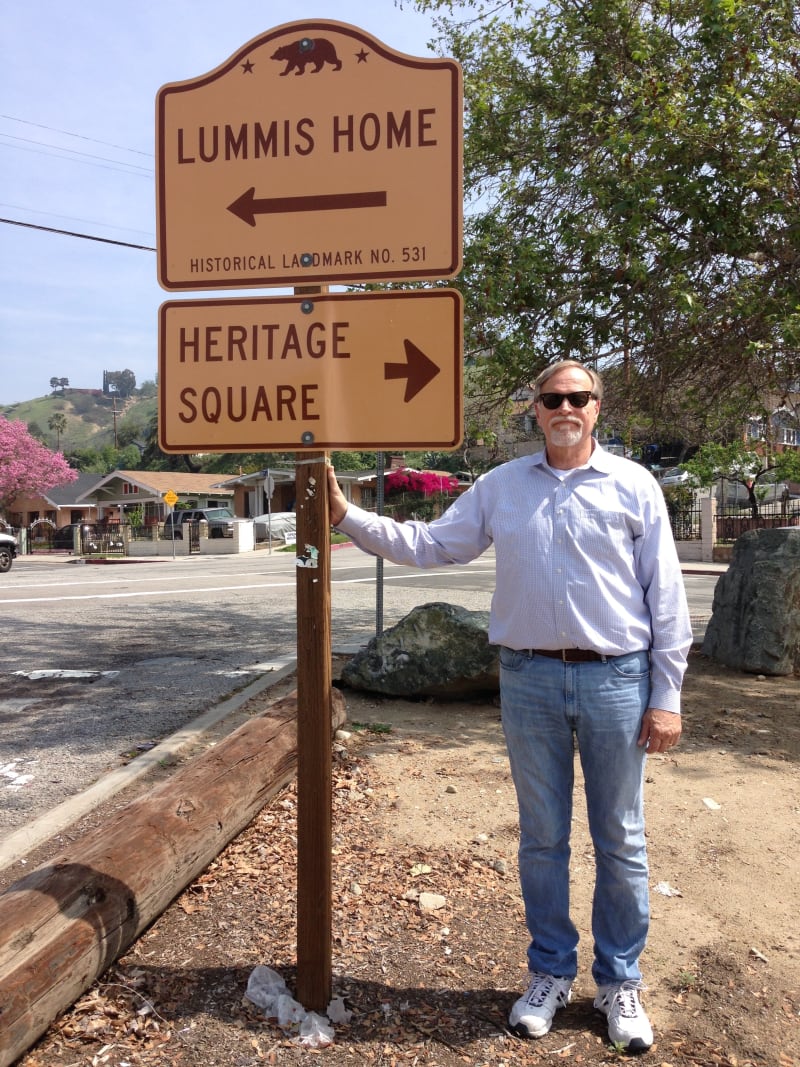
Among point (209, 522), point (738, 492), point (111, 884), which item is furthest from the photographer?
point (738, 492)

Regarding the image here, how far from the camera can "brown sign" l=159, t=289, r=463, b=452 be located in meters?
2.58

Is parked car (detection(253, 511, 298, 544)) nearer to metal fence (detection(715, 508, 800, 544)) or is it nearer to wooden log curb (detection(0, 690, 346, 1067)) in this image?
metal fence (detection(715, 508, 800, 544))

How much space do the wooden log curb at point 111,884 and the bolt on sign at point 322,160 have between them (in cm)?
195

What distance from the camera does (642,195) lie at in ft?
20.5

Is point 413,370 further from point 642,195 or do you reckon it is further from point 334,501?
point 642,195

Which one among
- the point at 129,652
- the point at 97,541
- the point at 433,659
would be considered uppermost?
the point at 433,659

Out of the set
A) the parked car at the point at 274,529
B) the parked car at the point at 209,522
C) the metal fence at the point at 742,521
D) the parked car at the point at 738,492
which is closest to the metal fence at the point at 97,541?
the parked car at the point at 209,522

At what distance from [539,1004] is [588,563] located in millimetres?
1339

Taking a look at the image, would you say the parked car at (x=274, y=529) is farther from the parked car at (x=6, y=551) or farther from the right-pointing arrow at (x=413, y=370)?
the right-pointing arrow at (x=413, y=370)

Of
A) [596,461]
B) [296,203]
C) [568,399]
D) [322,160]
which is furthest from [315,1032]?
[322,160]

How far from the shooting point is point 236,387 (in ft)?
8.75

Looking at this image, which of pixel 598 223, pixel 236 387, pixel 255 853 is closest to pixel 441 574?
pixel 598 223

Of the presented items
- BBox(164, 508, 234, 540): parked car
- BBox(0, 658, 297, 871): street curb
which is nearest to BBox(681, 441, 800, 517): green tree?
BBox(0, 658, 297, 871): street curb

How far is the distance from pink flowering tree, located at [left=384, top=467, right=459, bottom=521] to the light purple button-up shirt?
36.7m
